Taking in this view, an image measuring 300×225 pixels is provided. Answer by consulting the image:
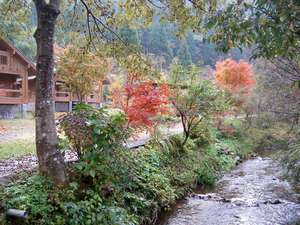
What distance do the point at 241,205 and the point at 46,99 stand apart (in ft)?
18.2

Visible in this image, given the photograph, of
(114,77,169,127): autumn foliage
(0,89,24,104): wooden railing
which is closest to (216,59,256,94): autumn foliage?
(114,77,169,127): autumn foliage

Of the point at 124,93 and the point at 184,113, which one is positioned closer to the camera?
the point at 184,113

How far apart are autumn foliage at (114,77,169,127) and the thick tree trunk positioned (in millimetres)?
4905

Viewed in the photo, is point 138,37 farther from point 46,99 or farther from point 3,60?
point 3,60

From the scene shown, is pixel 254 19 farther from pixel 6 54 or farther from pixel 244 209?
pixel 6 54

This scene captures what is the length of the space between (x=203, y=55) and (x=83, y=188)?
43.7m

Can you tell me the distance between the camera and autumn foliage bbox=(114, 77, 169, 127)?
9.95 meters

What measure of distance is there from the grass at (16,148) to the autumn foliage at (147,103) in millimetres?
3186

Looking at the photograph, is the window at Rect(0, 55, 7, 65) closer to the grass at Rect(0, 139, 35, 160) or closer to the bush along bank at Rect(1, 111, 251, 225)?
the grass at Rect(0, 139, 35, 160)

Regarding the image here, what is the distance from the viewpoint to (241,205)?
7.88 metres

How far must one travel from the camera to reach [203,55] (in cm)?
4694

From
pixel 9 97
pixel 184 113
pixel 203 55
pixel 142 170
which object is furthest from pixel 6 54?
pixel 203 55

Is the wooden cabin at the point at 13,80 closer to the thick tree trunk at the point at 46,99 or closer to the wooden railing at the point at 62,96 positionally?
the wooden railing at the point at 62,96

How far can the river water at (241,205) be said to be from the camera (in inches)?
269
